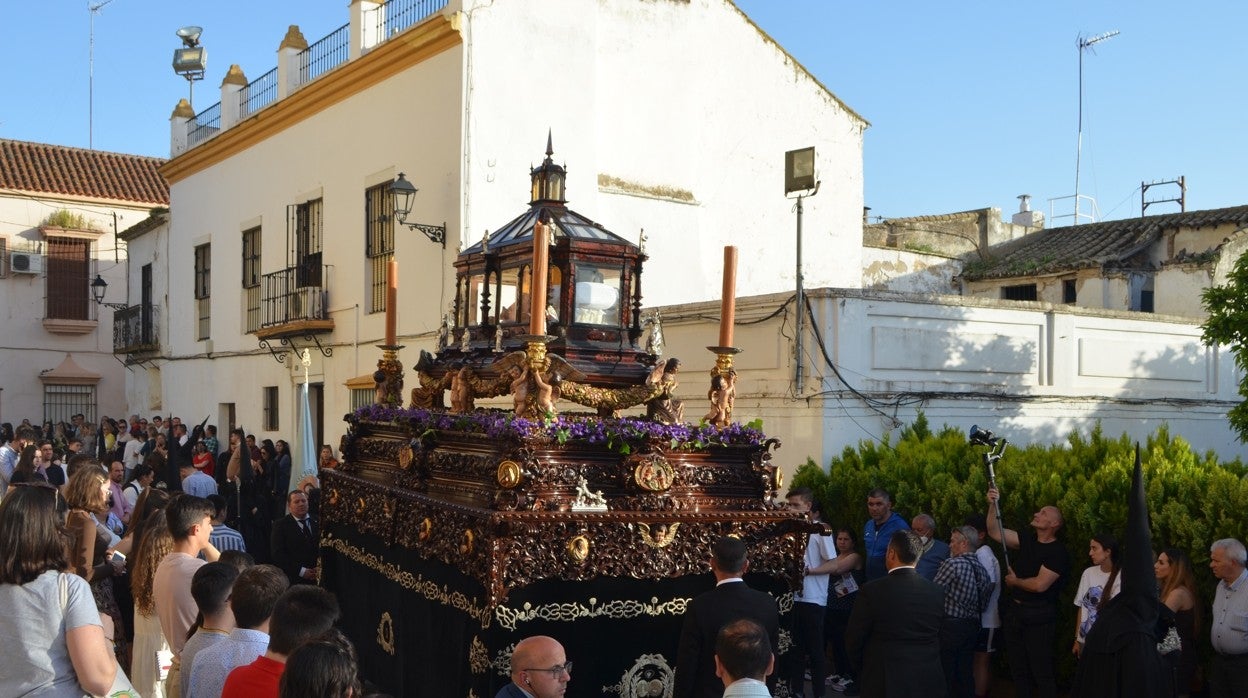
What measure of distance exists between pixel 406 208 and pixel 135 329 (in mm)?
13022

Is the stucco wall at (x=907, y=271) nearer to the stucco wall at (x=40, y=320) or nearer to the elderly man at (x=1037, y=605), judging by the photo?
the elderly man at (x=1037, y=605)

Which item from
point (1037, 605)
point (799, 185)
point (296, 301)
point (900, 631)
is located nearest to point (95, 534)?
point (900, 631)

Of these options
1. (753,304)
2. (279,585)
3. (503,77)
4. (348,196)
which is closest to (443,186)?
(503,77)

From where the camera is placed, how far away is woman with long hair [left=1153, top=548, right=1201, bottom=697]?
6.51m

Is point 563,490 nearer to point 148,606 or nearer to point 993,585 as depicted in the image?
point 148,606

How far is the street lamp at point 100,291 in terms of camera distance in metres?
26.7

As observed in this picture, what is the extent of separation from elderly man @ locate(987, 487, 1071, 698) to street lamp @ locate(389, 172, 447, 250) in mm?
8437

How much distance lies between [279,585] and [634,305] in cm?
298

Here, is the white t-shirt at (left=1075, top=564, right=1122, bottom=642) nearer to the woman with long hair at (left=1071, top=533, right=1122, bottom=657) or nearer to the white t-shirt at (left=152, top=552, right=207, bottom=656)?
the woman with long hair at (left=1071, top=533, right=1122, bottom=657)

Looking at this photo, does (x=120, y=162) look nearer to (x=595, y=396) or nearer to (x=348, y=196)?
→ (x=348, y=196)

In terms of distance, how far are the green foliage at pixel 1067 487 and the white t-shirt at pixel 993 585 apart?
0.40 meters

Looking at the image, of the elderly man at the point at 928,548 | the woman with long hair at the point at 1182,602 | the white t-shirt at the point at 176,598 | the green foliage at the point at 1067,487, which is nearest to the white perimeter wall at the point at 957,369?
the green foliage at the point at 1067,487

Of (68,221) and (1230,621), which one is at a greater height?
(68,221)

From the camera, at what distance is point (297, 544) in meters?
9.12
